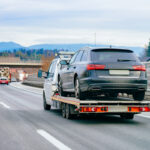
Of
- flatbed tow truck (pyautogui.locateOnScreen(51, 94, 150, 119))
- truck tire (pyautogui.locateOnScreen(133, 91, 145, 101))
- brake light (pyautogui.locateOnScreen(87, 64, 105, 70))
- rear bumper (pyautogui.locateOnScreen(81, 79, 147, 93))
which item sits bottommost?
flatbed tow truck (pyautogui.locateOnScreen(51, 94, 150, 119))

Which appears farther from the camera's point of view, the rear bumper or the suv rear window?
the suv rear window

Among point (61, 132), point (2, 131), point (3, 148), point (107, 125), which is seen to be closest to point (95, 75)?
point (107, 125)

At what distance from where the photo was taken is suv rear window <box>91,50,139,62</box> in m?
11.7

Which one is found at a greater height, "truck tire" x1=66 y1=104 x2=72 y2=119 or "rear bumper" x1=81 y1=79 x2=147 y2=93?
"rear bumper" x1=81 y1=79 x2=147 y2=93

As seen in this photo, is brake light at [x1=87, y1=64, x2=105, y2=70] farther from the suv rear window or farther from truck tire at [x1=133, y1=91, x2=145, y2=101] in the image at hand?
truck tire at [x1=133, y1=91, x2=145, y2=101]

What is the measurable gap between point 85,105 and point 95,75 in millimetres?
819

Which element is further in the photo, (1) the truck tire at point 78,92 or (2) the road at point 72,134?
(1) the truck tire at point 78,92

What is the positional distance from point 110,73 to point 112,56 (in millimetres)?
596

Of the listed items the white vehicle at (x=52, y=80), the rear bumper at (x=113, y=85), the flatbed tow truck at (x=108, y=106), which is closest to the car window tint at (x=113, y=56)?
the rear bumper at (x=113, y=85)

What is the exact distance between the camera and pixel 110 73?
37.4 ft

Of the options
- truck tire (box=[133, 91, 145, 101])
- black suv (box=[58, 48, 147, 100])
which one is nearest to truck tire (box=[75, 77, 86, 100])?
black suv (box=[58, 48, 147, 100])

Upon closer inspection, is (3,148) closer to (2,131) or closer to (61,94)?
(2,131)

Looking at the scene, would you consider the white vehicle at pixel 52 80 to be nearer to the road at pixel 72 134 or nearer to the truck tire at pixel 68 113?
the truck tire at pixel 68 113

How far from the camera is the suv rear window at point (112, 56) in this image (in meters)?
11.7
